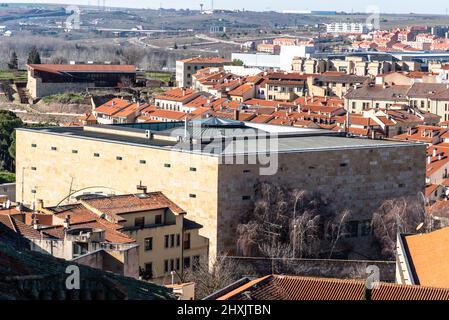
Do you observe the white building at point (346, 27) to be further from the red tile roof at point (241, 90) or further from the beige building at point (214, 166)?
the beige building at point (214, 166)

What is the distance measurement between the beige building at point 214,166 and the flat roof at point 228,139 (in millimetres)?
25

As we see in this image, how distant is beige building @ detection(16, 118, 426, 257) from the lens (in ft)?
71.1

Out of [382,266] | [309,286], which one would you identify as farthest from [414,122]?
[309,286]

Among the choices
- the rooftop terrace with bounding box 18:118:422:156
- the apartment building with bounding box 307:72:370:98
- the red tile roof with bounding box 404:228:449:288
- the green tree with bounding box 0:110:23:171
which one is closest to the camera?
the red tile roof with bounding box 404:228:449:288

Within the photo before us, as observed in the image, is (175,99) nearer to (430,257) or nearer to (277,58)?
(277,58)

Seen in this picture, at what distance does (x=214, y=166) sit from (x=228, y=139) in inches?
128

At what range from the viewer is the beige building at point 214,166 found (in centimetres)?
2166

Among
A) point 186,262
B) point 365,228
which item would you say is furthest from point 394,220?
point 186,262

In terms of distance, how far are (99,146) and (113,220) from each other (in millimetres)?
5090

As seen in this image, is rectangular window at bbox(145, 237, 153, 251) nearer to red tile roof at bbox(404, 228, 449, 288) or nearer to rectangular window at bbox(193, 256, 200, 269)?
rectangular window at bbox(193, 256, 200, 269)

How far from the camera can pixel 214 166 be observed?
21469 mm

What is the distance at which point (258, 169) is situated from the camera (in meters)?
22.0

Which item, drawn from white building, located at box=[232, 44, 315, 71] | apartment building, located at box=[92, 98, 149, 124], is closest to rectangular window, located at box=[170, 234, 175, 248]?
apartment building, located at box=[92, 98, 149, 124]

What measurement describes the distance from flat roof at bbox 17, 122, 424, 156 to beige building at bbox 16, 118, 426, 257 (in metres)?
0.02
